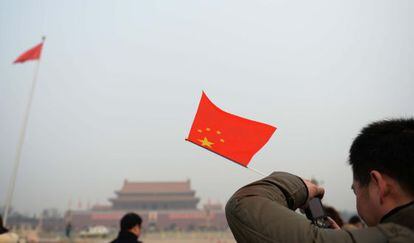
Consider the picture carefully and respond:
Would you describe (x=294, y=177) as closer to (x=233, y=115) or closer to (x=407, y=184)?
(x=407, y=184)

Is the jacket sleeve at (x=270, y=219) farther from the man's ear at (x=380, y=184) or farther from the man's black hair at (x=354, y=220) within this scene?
the man's black hair at (x=354, y=220)

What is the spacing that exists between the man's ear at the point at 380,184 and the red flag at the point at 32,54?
28.2ft

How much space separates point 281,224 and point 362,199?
170 millimetres

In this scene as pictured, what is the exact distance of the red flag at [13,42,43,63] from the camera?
817 centimetres

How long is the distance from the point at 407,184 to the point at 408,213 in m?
0.05

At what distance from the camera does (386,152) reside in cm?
63

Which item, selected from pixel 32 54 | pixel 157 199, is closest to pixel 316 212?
pixel 32 54

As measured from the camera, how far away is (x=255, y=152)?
97 cm

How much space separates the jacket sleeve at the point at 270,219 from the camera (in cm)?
57

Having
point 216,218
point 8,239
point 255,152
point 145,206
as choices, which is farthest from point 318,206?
point 145,206

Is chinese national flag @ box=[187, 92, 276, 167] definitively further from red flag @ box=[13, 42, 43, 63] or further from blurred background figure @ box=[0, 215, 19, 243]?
red flag @ box=[13, 42, 43, 63]

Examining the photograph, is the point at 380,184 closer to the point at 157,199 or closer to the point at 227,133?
the point at 227,133

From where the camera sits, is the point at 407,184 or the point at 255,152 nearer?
the point at 407,184

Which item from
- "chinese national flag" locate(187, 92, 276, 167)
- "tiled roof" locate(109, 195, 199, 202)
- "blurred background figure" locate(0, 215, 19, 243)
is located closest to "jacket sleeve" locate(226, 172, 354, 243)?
"chinese national flag" locate(187, 92, 276, 167)
